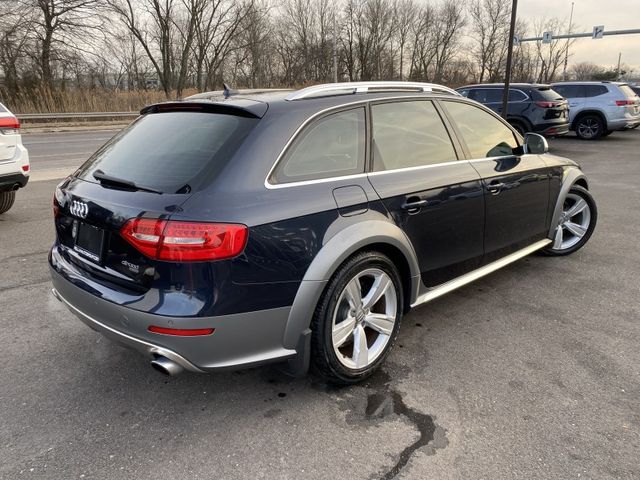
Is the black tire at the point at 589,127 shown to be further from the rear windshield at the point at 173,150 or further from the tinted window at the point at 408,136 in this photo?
the rear windshield at the point at 173,150

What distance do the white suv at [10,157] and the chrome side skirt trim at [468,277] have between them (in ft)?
16.3

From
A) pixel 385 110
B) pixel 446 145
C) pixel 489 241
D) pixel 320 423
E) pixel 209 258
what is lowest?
pixel 320 423

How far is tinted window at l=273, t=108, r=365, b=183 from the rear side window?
16.6 meters

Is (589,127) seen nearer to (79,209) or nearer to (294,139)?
(294,139)

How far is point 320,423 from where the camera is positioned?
2.60 meters

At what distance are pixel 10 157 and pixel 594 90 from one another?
55.7 feet

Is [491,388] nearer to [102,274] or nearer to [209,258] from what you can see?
[209,258]

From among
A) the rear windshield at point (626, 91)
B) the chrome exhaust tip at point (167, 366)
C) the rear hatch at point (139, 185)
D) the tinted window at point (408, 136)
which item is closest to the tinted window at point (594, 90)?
the rear windshield at point (626, 91)

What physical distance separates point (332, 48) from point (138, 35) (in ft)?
64.9

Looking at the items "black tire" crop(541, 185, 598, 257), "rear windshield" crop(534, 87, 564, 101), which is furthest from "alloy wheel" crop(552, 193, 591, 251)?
"rear windshield" crop(534, 87, 564, 101)

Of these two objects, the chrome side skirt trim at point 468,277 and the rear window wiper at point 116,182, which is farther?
the chrome side skirt trim at point 468,277

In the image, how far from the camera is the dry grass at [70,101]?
2459cm

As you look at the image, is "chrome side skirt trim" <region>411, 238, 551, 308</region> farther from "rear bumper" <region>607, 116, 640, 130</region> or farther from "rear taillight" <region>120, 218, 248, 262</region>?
"rear bumper" <region>607, 116, 640, 130</region>

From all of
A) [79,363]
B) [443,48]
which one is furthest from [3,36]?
[443,48]
